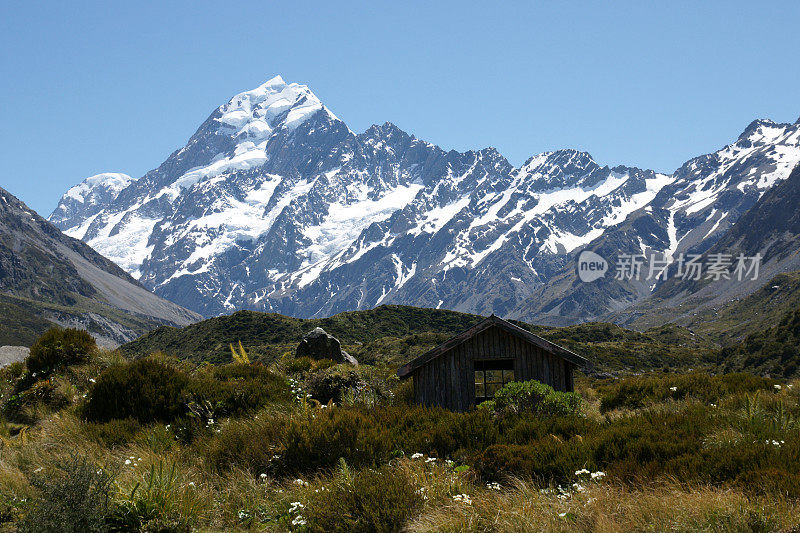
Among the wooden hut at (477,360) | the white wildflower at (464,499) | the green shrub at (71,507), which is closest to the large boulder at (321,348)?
the wooden hut at (477,360)

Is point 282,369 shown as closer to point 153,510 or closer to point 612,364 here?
point 153,510

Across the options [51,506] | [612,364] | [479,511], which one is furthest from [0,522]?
[612,364]

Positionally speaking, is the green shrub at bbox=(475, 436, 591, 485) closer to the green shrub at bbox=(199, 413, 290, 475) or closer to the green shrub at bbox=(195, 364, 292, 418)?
the green shrub at bbox=(199, 413, 290, 475)

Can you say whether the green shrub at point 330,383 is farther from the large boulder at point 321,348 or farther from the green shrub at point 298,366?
the large boulder at point 321,348

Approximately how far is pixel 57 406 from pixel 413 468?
11133 millimetres

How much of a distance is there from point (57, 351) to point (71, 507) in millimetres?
12723

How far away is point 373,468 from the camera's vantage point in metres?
8.51

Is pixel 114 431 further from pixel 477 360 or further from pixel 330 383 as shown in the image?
pixel 477 360

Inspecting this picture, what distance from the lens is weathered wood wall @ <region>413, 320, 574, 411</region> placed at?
19250 mm

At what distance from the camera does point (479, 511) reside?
23.2ft

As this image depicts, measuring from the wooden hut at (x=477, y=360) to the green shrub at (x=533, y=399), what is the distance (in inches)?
124

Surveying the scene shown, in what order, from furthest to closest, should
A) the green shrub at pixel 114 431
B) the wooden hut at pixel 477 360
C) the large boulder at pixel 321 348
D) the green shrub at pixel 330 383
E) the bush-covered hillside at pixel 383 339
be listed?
the bush-covered hillside at pixel 383 339, the large boulder at pixel 321 348, the wooden hut at pixel 477 360, the green shrub at pixel 330 383, the green shrub at pixel 114 431

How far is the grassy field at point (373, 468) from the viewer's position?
6.74 meters

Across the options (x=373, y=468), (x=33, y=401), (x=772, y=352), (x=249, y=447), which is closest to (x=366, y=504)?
(x=373, y=468)
